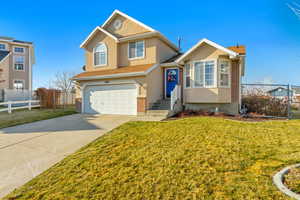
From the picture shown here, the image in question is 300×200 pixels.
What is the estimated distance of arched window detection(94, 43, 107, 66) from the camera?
47.8ft

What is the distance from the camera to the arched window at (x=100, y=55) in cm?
1456

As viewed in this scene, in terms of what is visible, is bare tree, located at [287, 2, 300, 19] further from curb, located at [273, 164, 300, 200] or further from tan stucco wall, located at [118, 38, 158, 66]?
tan stucco wall, located at [118, 38, 158, 66]

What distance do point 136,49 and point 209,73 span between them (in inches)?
243

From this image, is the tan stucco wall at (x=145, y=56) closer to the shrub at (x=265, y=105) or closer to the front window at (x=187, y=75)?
the front window at (x=187, y=75)

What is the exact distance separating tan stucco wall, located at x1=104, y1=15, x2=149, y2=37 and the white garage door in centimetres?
485

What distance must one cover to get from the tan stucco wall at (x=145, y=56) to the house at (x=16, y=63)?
19.2 meters

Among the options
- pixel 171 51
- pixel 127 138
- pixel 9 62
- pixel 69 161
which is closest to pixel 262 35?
pixel 171 51

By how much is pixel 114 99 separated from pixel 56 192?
9624mm

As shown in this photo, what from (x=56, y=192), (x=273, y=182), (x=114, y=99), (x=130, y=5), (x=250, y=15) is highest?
(x=130, y=5)

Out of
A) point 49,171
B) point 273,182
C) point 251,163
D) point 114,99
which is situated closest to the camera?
point 273,182

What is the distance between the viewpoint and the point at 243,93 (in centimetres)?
1252

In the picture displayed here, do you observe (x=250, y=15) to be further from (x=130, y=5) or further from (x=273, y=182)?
(x=273, y=182)

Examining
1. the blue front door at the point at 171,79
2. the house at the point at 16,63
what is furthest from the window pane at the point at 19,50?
the blue front door at the point at 171,79

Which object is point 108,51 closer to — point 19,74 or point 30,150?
point 30,150
